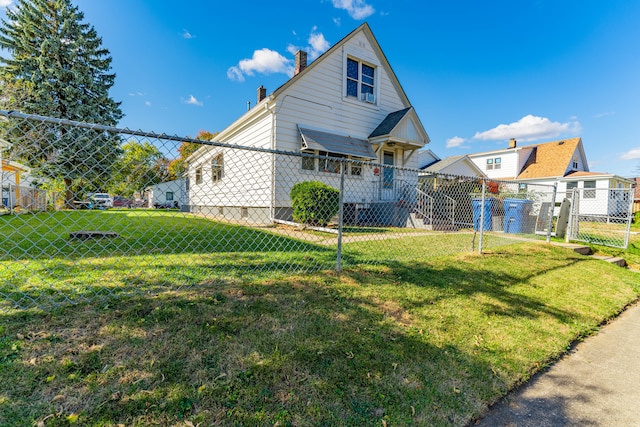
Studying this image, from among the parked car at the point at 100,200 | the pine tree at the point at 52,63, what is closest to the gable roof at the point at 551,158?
the parked car at the point at 100,200

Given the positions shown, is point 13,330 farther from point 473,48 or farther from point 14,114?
point 473,48

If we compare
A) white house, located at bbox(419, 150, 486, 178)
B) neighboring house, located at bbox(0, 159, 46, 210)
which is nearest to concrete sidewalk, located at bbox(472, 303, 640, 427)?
neighboring house, located at bbox(0, 159, 46, 210)

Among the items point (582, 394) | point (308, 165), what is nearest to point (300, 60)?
point (308, 165)

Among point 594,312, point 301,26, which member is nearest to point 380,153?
point 301,26

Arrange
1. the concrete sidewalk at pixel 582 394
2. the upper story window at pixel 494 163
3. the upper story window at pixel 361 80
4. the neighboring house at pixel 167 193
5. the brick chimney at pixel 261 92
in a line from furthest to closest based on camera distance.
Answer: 1. the upper story window at pixel 494 163
2. the brick chimney at pixel 261 92
3. the upper story window at pixel 361 80
4. the neighboring house at pixel 167 193
5. the concrete sidewalk at pixel 582 394

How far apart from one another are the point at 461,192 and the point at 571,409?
9616 mm

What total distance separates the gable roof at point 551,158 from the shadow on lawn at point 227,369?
2781cm

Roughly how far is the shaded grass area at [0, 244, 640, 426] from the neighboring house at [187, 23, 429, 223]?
20.7 feet

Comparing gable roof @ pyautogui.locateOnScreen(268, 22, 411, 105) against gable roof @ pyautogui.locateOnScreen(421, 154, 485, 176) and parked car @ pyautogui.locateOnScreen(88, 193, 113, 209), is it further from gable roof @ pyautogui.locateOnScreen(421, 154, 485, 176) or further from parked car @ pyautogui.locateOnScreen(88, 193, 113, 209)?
gable roof @ pyautogui.locateOnScreen(421, 154, 485, 176)

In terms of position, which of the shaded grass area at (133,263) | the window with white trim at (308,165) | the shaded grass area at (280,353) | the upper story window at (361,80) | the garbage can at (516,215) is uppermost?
the upper story window at (361,80)

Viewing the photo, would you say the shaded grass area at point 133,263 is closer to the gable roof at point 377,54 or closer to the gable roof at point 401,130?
the gable roof at point 377,54

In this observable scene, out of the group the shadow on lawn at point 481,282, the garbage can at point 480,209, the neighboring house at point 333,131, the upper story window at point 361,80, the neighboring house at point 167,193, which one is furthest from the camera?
the upper story window at point 361,80

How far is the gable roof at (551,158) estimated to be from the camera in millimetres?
22609

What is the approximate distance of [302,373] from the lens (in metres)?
1.69
